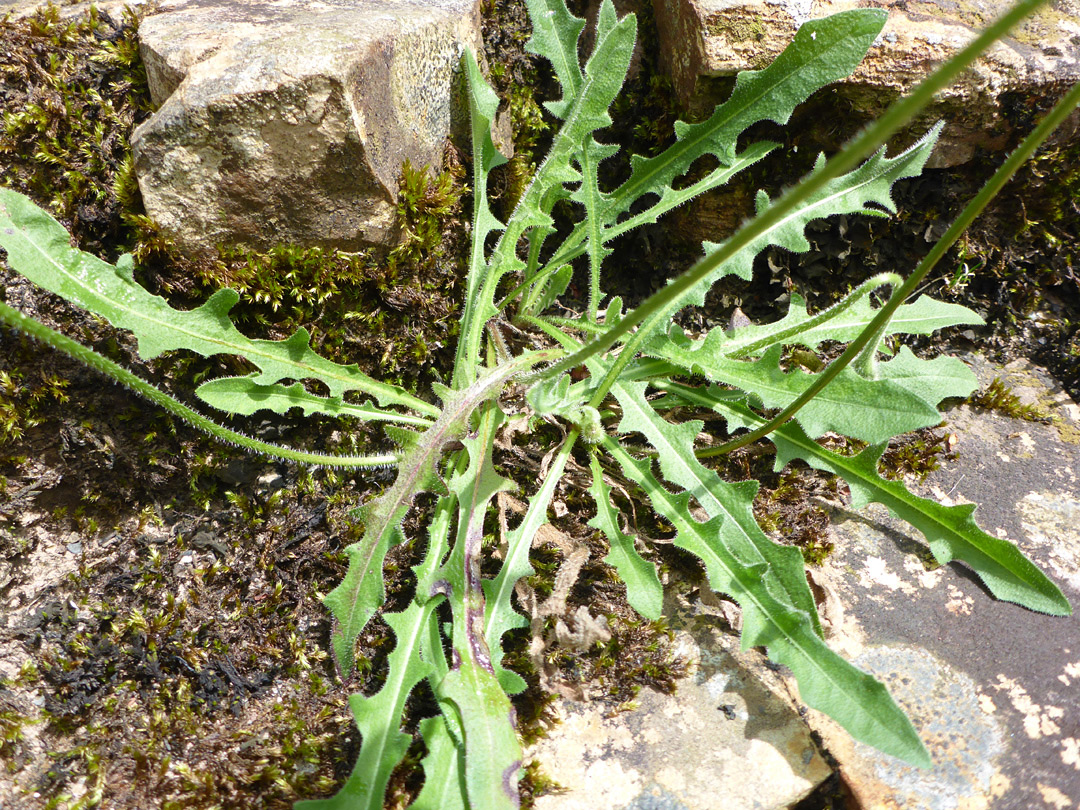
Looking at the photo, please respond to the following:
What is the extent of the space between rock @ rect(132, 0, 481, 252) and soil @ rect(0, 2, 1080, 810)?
0.90 ft

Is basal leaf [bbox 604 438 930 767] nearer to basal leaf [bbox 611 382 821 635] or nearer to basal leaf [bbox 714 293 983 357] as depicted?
basal leaf [bbox 611 382 821 635]

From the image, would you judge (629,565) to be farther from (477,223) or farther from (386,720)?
(477,223)

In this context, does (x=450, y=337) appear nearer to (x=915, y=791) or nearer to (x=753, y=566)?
(x=753, y=566)

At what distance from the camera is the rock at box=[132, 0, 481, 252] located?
6.18 ft

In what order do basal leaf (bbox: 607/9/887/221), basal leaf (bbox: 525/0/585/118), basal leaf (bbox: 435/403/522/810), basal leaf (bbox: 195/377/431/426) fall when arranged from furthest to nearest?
basal leaf (bbox: 525/0/585/118)
basal leaf (bbox: 607/9/887/221)
basal leaf (bbox: 195/377/431/426)
basal leaf (bbox: 435/403/522/810)

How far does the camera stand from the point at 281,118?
6.24ft

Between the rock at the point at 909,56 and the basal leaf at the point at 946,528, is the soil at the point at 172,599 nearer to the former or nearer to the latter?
the basal leaf at the point at 946,528

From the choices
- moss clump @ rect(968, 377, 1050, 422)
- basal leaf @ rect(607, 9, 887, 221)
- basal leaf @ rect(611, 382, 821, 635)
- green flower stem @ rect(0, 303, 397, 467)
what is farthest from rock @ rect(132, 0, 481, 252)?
moss clump @ rect(968, 377, 1050, 422)

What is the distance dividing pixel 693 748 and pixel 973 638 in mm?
884

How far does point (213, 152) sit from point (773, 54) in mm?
1769

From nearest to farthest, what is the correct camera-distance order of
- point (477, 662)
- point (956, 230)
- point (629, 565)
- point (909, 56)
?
point (956, 230), point (477, 662), point (629, 565), point (909, 56)

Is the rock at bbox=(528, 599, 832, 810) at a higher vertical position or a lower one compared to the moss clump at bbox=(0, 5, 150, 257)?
lower

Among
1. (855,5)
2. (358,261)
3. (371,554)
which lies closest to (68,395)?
(358,261)

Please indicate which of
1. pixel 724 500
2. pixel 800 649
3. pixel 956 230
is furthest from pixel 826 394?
pixel 956 230
